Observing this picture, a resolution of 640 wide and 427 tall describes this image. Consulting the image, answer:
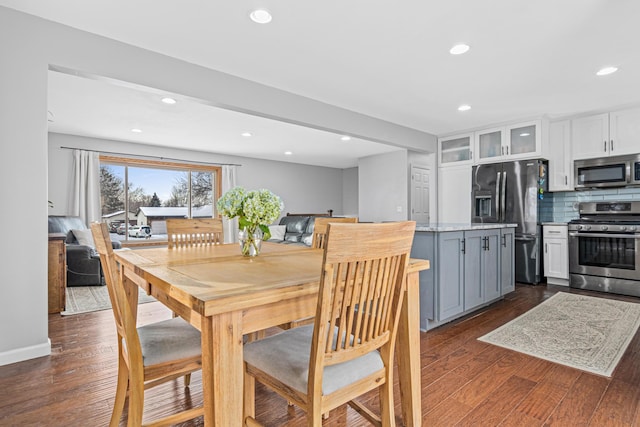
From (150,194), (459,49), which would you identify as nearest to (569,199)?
(459,49)

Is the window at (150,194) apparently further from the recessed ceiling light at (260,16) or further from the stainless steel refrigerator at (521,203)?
the stainless steel refrigerator at (521,203)

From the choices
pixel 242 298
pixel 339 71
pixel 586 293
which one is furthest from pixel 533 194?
pixel 242 298

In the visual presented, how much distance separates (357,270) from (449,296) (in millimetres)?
2241

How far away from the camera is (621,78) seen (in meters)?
3.41

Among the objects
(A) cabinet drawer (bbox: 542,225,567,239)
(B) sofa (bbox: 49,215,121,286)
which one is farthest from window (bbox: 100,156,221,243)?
(A) cabinet drawer (bbox: 542,225,567,239)

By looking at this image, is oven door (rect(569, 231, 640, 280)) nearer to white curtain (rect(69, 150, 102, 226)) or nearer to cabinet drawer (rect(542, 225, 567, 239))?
cabinet drawer (rect(542, 225, 567, 239))

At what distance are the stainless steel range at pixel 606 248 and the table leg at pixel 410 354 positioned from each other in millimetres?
4021

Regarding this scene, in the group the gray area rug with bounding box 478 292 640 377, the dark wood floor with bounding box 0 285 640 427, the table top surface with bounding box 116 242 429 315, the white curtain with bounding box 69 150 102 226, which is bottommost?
the dark wood floor with bounding box 0 285 640 427

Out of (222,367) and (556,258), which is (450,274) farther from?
(556,258)

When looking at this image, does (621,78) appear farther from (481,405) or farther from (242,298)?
(242,298)

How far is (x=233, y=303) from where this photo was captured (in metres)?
0.98

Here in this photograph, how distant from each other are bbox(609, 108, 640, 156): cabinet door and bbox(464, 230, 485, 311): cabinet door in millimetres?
2559

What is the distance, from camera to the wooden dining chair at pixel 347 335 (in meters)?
1.04

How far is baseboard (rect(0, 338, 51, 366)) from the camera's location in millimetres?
2195
